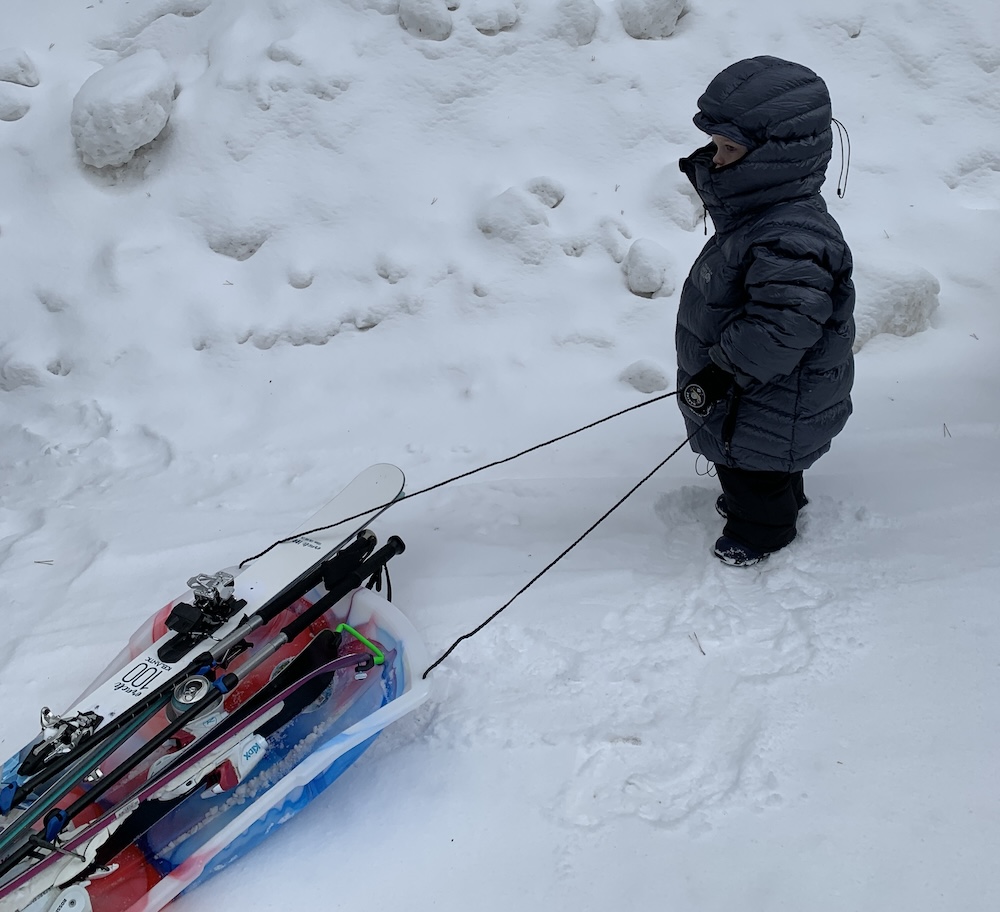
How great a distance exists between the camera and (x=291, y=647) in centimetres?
257

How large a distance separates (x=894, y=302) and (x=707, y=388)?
1.69 m

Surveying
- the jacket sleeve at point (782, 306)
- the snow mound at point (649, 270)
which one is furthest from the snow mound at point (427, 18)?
the jacket sleeve at point (782, 306)

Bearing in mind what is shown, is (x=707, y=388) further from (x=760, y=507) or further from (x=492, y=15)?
(x=492, y=15)

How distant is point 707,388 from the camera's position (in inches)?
100

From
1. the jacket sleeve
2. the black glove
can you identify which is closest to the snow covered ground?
the black glove

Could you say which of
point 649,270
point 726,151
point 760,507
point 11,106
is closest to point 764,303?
point 726,151

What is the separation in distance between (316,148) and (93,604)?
103 inches

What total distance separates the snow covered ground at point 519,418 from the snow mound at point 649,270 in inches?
0.6

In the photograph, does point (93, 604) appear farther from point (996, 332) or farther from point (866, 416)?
point (996, 332)

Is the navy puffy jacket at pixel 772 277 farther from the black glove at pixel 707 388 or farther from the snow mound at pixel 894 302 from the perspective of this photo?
the snow mound at pixel 894 302

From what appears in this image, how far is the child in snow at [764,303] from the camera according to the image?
89.0 inches

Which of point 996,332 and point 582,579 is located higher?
point 582,579

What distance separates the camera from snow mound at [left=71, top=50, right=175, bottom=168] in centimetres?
438

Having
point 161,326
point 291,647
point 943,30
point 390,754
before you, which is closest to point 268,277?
point 161,326
